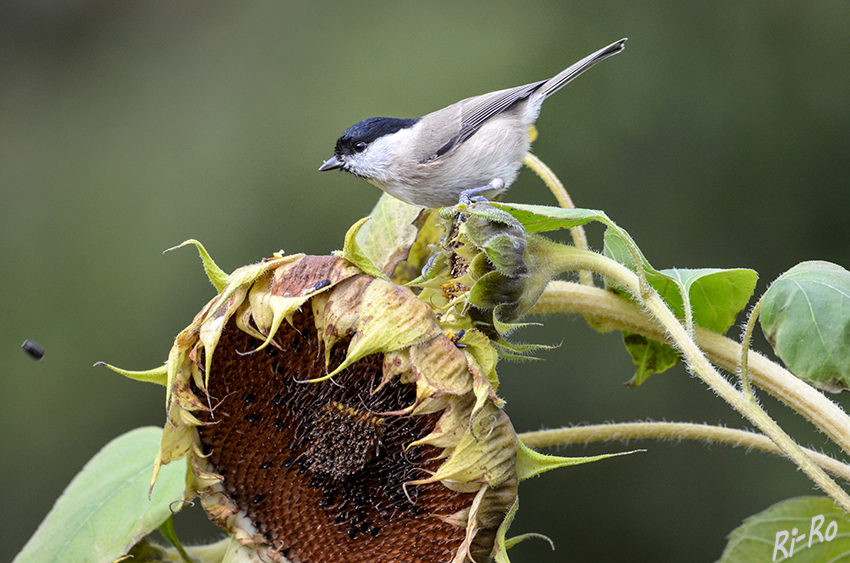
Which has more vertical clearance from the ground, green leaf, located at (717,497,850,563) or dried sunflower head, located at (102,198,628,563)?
dried sunflower head, located at (102,198,628,563)

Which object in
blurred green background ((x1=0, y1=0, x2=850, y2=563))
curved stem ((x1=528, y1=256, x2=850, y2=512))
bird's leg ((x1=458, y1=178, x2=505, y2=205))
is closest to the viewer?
curved stem ((x1=528, y1=256, x2=850, y2=512))

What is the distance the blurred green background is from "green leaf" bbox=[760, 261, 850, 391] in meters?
1.96

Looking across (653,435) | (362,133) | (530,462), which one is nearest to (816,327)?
(653,435)

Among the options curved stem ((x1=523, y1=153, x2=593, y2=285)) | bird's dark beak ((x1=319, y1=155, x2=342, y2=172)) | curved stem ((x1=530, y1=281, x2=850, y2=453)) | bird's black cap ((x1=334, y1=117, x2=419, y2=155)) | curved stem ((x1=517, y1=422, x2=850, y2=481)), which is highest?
bird's black cap ((x1=334, y1=117, x2=419, y2=155))

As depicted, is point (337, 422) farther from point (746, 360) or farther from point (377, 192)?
point (377, 192)

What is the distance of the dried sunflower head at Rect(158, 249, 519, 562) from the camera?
0.84m

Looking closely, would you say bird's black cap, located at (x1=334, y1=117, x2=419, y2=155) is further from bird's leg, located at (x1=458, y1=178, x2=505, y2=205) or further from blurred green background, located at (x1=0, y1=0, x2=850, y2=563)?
blurred green background, located at (x1=0, y1=0, x2=850, y2=563)

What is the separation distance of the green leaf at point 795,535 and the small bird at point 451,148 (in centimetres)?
70

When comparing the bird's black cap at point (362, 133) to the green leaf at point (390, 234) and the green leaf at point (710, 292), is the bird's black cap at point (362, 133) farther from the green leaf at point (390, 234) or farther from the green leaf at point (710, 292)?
the green leaf at point (710, 292)

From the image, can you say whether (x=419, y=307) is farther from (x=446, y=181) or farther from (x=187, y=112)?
(x=187, y=112)

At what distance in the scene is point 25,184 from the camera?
477 centimetres

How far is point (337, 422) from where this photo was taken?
0.93 metres

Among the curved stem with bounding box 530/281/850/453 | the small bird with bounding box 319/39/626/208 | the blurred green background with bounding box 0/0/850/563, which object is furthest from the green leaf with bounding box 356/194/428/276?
the blurred green background with bounding box 0/0/850/563

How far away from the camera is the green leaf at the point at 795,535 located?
3.51 feet
